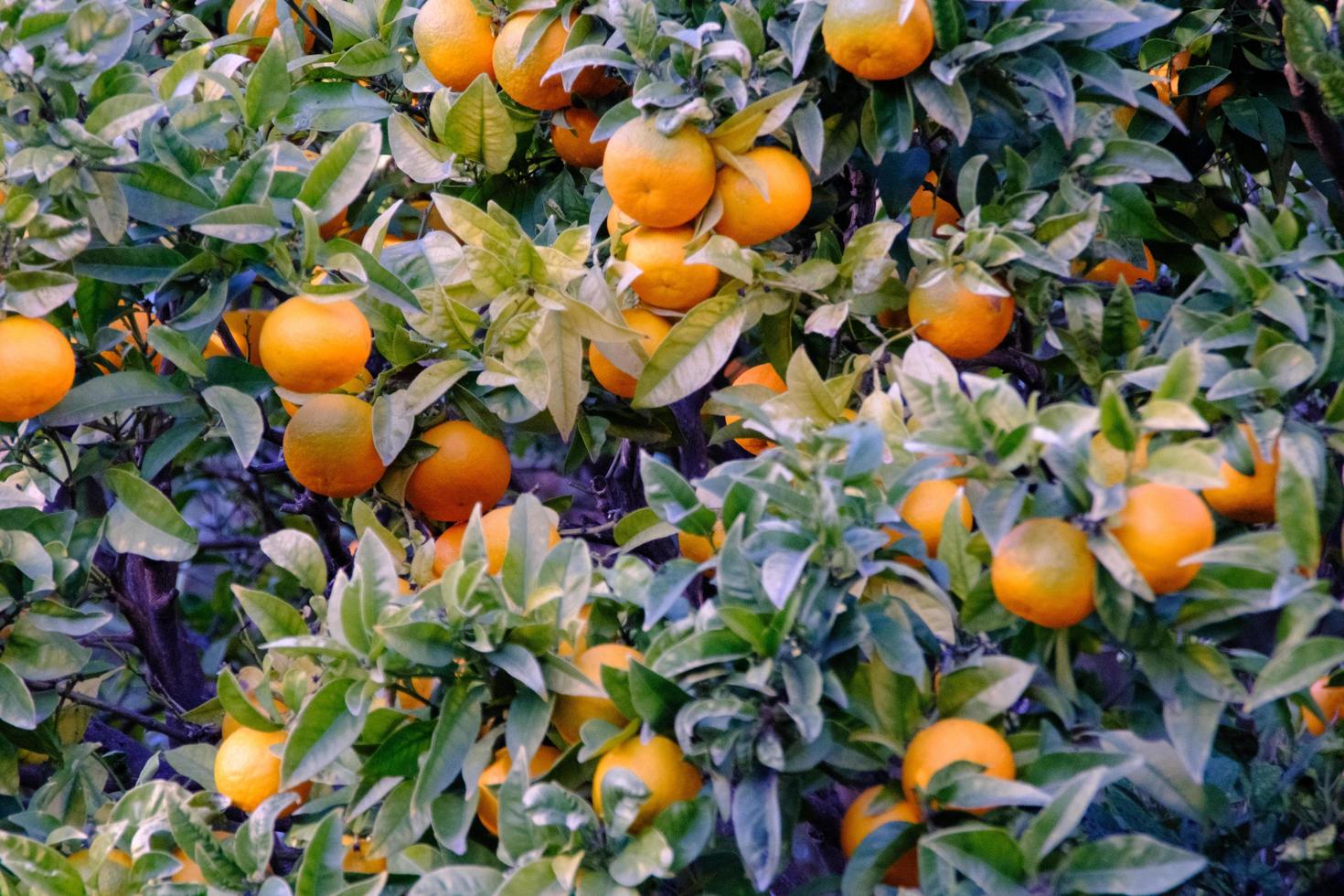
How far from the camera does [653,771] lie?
3.93 feet

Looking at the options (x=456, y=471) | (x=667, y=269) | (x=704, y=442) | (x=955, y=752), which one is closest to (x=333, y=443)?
(x=456, y=471)

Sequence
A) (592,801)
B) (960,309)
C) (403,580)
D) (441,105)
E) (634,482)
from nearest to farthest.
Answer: (592,801) < (960,309) < (403,580) < (441,105) < (634,482)

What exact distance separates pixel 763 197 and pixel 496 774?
0.69 metres

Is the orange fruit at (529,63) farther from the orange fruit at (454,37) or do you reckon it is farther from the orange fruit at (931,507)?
the orange fruit at (931,507)

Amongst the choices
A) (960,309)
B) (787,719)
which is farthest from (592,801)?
(960,309)

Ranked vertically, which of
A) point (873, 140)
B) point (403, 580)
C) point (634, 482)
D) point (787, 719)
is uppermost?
point (873, 140)

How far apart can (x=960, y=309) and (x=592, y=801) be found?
678 millimetres

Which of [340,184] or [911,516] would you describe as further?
[340,184]

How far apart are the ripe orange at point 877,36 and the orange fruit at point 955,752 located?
2.29 feet

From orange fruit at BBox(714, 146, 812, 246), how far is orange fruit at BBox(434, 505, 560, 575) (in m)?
0.41

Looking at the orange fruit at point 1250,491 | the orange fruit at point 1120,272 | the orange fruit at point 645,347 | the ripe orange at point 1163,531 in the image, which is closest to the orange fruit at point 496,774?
the orange fruit at point 645,347

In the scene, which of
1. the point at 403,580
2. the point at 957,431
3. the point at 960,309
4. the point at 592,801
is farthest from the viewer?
the point at 403,580

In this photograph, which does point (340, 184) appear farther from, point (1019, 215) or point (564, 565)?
point (1019, 215)

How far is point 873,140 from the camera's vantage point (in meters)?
1.52
